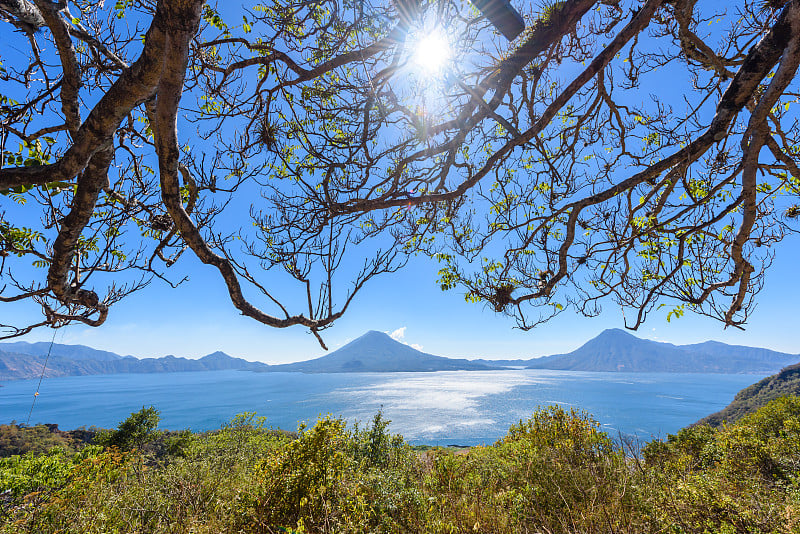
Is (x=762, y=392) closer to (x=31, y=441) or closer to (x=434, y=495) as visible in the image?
(x=434, y=495)

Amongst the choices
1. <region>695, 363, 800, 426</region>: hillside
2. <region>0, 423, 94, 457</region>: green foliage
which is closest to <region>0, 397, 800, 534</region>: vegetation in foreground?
<region>0, 423, 94, 457</region>: green foliage

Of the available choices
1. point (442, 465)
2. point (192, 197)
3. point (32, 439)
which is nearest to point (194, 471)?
point (442, 465)

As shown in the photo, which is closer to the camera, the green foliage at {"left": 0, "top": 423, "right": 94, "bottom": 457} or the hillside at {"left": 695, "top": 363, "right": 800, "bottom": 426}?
the green foliage at {"left": 0, "top": 423, "right": 94, "bottom": 457}

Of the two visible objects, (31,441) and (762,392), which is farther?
(762,392)

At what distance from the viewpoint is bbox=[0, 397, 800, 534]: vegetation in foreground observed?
3047 mm

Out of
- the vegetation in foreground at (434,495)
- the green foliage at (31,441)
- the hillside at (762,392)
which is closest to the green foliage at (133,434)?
the green foliage at (31,441)

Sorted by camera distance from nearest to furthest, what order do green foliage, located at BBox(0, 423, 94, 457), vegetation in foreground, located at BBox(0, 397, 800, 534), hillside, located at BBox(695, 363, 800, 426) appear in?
1. vegetation in foreground, located at BBox(0, 397, 800, 534)
2. green foliage, located at BBox(0, 423, 94, 457)
3. hillside, located at BBox(695, 363, 800, 426)

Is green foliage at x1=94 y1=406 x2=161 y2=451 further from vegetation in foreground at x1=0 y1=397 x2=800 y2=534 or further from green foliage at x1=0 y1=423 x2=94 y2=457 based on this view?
vegetation in foreground at x1=0 y1=397 x2=800 y2=534

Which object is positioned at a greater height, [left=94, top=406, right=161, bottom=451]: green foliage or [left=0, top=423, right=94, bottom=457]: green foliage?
[left=94, top=406, right=161, bottom=451]: green foliage

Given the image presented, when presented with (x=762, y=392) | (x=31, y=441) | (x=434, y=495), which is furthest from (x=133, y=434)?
(x=762, y=392)

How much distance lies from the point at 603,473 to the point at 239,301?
5.13 metres

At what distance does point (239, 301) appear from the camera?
1784 mm

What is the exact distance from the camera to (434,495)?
14.6 feet

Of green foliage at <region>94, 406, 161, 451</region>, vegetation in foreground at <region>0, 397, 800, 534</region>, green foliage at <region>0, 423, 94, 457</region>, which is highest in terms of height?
vegetation in foreground at <region>0, 397, 800, 534</region>
